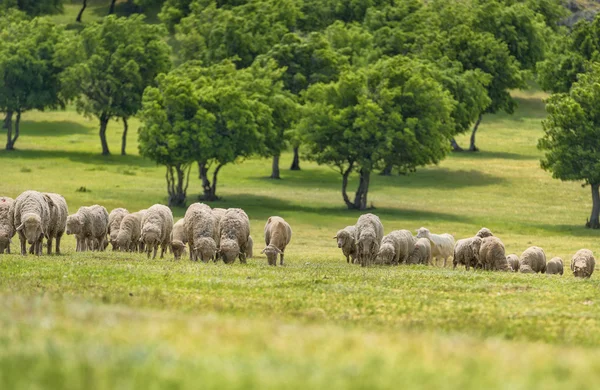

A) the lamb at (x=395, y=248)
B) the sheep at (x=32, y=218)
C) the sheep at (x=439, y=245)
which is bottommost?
the sheep at (x=439, y=245)

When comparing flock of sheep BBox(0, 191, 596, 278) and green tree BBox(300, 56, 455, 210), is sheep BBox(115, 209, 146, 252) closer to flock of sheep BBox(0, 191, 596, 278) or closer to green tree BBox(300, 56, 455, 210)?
flock of sheep BBox(0, 191, 596, 278)

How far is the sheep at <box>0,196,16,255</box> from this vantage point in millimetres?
31688

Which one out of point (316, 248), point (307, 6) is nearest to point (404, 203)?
point (316, 248)

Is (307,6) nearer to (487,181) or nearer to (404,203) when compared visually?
(487,181)

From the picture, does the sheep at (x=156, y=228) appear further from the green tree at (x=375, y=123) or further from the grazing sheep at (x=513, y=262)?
the green tree at (x=375, y=123)

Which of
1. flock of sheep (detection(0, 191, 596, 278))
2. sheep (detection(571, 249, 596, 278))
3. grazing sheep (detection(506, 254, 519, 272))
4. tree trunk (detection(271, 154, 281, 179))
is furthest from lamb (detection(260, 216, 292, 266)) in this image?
tree trunk (detection(271, 154, 281, 179))

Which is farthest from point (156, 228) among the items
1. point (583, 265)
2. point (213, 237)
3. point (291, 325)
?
point (291, 325)

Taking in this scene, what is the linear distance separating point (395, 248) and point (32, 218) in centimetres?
1244

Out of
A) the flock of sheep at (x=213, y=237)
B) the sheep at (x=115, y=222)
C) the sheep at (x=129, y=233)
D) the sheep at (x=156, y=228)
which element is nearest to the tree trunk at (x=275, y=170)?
the flock of sheep at (x=213, y=237)

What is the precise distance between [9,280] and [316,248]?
28677 millimetres

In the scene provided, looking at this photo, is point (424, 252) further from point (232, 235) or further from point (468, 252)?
point (232, 235)

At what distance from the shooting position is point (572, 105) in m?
65.9

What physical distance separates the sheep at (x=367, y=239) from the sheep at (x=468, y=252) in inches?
118

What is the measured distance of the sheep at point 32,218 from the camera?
1158 inches
